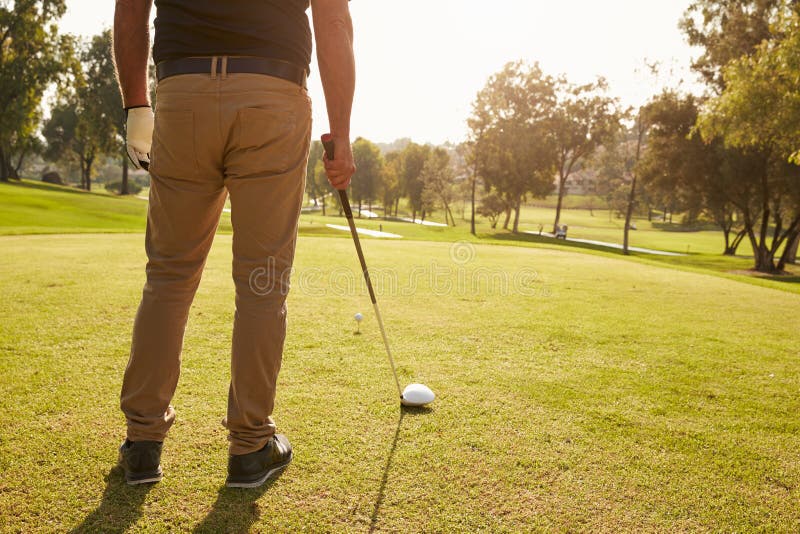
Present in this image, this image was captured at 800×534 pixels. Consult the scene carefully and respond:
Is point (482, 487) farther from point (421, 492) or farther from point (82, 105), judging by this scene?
point (82, 105)

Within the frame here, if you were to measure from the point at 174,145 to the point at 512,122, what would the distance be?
43.9 metres

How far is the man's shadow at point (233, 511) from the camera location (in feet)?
5.38

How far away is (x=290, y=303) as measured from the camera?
4965 mm

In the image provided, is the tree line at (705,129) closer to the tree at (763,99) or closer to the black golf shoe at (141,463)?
the tree at (763,99)

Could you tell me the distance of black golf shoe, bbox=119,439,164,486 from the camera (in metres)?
1.85

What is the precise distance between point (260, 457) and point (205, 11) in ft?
6.05

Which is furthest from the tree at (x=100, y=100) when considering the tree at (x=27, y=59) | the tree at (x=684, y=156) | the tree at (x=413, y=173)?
the tree at (x=684, y=156)

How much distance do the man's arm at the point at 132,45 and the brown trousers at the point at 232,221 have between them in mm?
346

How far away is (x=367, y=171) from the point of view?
6638 centimetres

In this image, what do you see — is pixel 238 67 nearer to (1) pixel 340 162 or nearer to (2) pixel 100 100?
(1) pixel 340 162

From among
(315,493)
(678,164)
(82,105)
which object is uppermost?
(82,105)

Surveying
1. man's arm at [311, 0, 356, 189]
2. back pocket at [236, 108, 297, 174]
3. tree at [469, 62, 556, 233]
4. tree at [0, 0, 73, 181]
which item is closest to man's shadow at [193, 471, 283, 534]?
back pocket at [236, 108, 297, 174]

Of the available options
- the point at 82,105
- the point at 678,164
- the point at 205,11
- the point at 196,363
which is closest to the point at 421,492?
the point at 196,363

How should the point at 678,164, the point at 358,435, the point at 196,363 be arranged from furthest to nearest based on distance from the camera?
the point at 678,164
the point at 196,363
the point at 358,435
